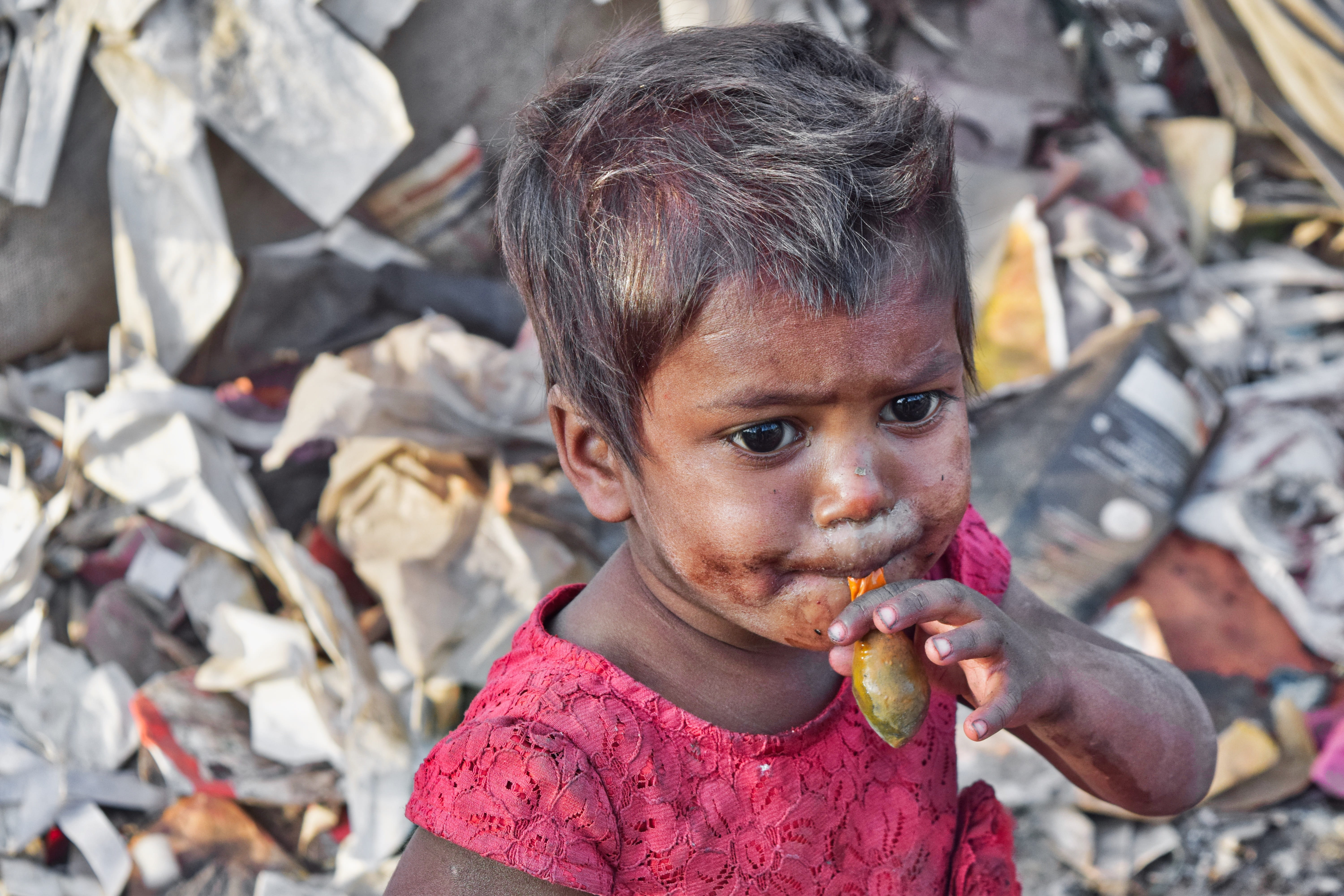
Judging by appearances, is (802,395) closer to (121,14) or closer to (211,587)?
(211,587)

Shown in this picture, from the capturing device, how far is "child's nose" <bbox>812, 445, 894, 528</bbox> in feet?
2.60

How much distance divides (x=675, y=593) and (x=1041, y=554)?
1.24 metres

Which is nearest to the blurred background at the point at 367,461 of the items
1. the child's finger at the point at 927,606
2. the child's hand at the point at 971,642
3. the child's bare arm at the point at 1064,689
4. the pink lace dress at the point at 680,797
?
the child's bare arm at the point at 1064,689

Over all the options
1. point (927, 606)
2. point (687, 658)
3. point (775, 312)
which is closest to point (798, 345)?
point (775, 312)

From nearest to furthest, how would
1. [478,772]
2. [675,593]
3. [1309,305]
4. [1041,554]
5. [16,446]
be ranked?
1. [478,772]
2. [675,593]
3. [1041,554]
4. [16,446]
5. [1309,305]

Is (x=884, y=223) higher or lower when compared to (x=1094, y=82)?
higher

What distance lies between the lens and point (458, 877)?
0.82 metres

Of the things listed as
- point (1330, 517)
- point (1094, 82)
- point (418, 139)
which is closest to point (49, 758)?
point (418, 139)

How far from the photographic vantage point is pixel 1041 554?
2.01 meters

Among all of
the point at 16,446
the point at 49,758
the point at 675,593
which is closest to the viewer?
the point at 675,593

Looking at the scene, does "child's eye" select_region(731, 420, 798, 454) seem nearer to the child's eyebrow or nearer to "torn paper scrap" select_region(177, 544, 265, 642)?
the child's eyebrow

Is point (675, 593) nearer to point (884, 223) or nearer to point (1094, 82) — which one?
point (884, 223)

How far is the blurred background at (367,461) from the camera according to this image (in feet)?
6.03

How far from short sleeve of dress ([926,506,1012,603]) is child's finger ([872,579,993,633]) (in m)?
0.29
